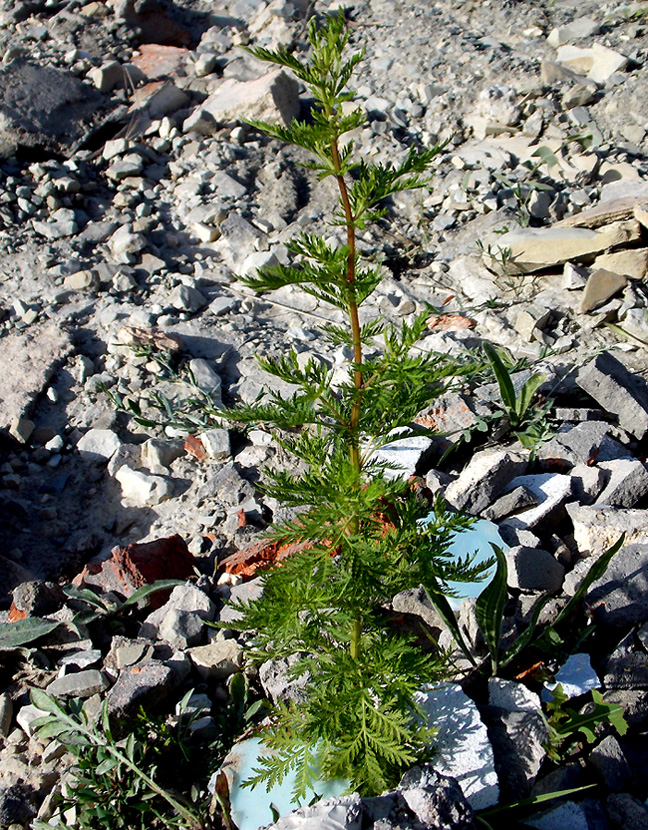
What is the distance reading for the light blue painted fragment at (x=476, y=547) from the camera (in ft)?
9.62

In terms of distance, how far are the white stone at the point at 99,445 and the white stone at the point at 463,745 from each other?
243 cm

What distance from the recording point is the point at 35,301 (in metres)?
5.07

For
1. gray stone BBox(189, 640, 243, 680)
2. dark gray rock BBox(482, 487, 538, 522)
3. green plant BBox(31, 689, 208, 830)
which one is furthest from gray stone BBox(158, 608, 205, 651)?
dark gray rock BBox(482, 487, 538, 522)

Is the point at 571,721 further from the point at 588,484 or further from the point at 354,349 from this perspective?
the point at 354,349

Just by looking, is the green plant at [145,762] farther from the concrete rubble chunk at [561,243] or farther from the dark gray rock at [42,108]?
the dark gray rock at [42,108]

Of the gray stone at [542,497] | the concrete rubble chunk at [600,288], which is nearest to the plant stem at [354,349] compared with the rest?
the gray stone at [542,497]

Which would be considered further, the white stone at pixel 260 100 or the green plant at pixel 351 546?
the white stone at pixel 260 100

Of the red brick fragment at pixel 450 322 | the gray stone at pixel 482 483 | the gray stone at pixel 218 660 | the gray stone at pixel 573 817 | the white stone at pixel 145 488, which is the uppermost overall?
the gray stone at pixel 482 483

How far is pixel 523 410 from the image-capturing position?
3.73 m

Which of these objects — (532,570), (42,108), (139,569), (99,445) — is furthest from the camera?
(42,108)

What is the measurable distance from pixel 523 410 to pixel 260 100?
4110 mm

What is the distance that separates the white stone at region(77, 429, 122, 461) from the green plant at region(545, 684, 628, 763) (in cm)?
275

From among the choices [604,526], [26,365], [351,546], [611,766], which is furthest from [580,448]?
[26,365]

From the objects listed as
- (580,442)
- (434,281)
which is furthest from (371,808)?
(434,281)
